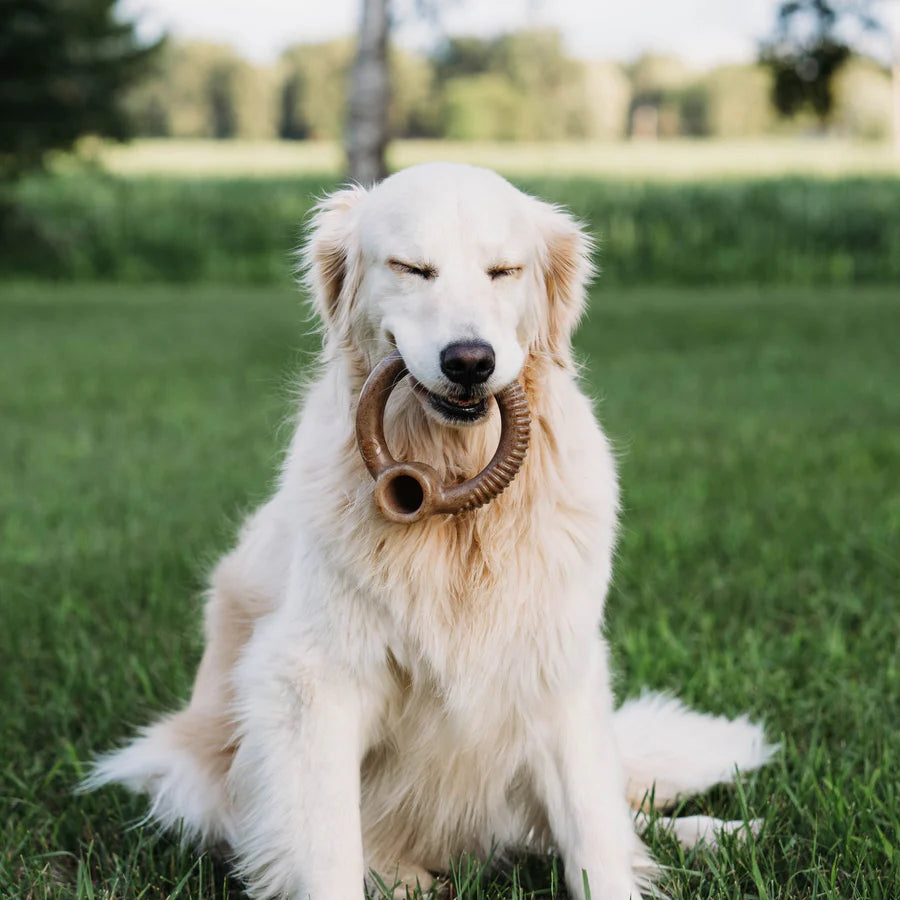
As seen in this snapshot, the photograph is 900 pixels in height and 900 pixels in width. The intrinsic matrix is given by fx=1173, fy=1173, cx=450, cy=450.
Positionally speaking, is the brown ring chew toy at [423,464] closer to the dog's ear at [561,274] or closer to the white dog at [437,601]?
the white dog at [437,601]

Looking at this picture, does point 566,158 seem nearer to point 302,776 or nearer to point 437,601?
point 437,601

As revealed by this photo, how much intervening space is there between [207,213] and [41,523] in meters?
17.2

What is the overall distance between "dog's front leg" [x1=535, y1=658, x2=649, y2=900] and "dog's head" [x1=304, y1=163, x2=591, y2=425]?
681 mm

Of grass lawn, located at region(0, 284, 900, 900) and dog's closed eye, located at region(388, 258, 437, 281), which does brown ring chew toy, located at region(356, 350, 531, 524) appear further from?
grass lawn, located at region(0, 284, 900, 900)

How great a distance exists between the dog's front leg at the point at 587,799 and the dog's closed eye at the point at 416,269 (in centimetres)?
89

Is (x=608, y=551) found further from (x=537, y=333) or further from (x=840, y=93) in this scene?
(x=840, y=93)

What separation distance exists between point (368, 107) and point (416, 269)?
12.5 m

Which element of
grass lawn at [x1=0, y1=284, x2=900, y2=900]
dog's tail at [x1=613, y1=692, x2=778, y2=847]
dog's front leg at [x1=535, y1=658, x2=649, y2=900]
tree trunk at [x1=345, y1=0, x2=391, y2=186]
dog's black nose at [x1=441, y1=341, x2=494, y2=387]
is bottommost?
grass lawn at [x1=0, y1=284, x2=900, y2=900]

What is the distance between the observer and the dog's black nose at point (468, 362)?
2111 millimetres

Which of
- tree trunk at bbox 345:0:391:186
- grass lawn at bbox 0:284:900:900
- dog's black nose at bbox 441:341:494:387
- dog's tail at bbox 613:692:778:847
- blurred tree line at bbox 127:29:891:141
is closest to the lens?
dog's black nose at bbox 441:341:494:387

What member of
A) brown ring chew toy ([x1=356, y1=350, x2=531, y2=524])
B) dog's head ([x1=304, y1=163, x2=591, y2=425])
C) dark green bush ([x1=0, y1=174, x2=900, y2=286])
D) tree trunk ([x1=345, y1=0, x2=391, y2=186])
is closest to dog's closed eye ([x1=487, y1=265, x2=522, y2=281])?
dog's head ([x1=304, y1=163, x2=591, y2=425])

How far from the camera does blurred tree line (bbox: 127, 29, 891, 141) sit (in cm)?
6612

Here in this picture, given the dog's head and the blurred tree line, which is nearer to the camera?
the dog's head

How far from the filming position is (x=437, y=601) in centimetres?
235
